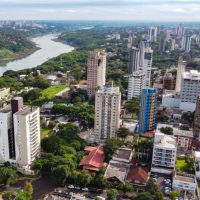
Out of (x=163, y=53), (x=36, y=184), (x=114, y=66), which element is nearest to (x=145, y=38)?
(x=163, y=53)

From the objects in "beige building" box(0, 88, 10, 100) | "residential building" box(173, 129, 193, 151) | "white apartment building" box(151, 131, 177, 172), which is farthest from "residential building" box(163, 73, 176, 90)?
"beige building" box(0, 88, 10, 100)

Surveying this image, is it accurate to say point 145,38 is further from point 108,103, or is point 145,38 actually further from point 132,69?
point 108,103

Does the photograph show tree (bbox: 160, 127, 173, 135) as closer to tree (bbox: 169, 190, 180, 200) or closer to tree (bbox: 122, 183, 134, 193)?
tree (bbox: 169, 190, 180, 200)

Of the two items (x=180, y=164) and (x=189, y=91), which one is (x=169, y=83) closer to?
(x=189, y=91)

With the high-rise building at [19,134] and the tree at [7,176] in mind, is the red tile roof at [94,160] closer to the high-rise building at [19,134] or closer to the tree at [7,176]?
the high-rise building at [19,134]

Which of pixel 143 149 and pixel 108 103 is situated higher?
pixel 108 103

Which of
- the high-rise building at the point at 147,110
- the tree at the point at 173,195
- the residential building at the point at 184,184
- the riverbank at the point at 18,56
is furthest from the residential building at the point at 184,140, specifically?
the riverbank at the point at 18,56
